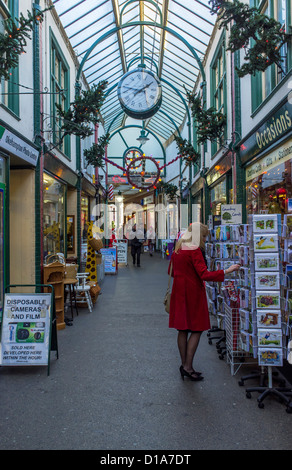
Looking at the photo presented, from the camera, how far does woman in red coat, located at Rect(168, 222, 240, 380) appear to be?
4.41 m

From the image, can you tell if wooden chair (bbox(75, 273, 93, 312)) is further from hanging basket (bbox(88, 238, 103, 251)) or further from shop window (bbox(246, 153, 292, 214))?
shop window (bbox(246, 153, 292, 214))

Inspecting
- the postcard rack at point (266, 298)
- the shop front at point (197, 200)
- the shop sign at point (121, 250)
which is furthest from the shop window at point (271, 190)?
the shop sign at point (121, 250)

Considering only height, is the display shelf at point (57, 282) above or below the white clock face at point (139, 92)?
below

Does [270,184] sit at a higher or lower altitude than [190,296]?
higher

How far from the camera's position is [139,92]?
1134cm

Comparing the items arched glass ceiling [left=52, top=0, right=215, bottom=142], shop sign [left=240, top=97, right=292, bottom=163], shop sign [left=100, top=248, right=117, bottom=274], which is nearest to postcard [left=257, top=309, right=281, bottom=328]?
shop sign [left=240, top=97, right=292, bottom=163]

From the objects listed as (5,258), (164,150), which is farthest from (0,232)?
(164,150)

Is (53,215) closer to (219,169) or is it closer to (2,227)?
(2,227)

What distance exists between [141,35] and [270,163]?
12.1m

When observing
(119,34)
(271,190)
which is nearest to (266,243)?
(271,190)

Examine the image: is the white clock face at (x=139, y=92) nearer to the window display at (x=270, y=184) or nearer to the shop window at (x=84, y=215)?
the window display at (x=270, y=184)

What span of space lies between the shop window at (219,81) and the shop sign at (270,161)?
6.78 ft

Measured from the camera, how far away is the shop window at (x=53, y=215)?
976 centimetres
